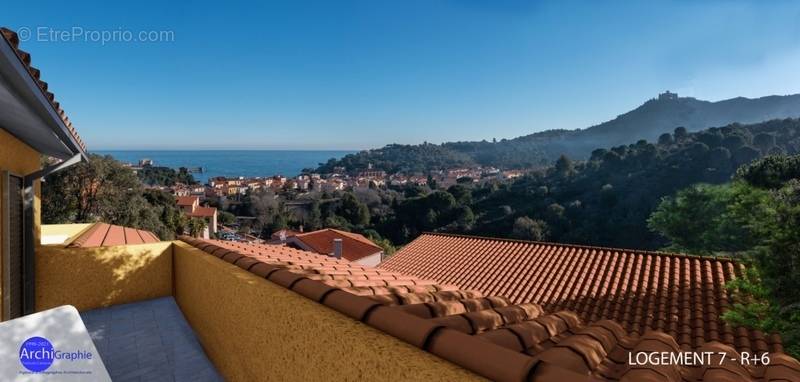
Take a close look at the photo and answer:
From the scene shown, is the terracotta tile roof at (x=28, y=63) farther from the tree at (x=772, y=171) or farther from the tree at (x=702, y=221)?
the tree at (x=772, y=171)

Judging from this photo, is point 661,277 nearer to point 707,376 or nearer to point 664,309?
point 664,309

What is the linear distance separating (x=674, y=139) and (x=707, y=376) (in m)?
84.4

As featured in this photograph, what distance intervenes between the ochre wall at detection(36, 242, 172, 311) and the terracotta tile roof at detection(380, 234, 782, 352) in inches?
271

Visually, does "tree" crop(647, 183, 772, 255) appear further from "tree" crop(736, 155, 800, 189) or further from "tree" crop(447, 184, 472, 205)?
"tree" crop(447, 184, 472, 205)

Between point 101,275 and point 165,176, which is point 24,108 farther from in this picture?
point 165,176

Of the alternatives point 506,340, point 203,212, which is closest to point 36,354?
point 506,340

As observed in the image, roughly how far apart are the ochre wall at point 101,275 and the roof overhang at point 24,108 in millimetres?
1766

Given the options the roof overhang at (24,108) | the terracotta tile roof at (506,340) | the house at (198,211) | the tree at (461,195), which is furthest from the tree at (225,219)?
the terracotta tile roof at (506,340)

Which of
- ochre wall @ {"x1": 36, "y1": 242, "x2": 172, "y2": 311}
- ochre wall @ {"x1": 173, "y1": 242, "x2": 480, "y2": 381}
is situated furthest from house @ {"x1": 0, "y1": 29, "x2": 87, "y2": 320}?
ochre wall @ {"x1": 173, "y1": 242, "x2": 480, "y2": 381}

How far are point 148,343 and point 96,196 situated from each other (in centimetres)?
2102

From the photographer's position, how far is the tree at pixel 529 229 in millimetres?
40875

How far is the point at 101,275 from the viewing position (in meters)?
5.79

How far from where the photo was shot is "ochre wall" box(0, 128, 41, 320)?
4.18 m

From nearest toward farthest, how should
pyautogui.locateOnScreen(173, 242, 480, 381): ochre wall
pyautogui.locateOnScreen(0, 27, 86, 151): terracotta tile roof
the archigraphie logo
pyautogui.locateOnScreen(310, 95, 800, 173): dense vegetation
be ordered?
pyautogui.locateOnScreen(173, 242, 480, 381): ochre wall
pyautogui.locateOnScreen(0, 27, 86, 151): terracotta tile roof
the archigraphie logo
pyautogui.locateOnScreen(310, 95, 800, 173): dense vegetation
